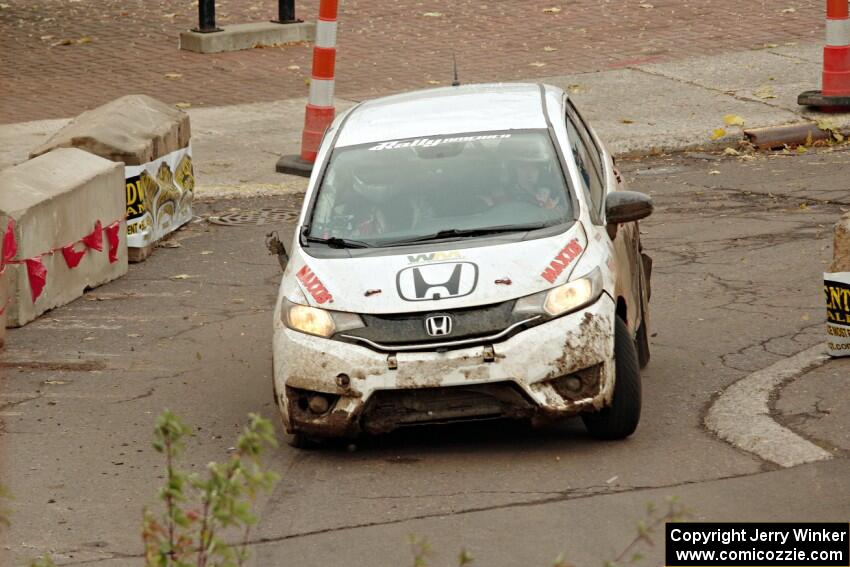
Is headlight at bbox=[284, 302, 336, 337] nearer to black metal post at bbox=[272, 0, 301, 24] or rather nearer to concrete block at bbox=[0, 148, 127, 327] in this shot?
concrete block at bbox=[0, 148, 127, 327]

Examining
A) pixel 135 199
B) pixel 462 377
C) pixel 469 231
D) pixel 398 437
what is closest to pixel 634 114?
pixel 135 199

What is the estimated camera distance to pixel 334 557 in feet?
19.8

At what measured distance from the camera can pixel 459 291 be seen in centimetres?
707

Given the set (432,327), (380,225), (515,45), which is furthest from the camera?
(515,45)

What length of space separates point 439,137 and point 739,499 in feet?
8.72

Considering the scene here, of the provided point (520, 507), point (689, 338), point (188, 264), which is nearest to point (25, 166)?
point (188, 264)

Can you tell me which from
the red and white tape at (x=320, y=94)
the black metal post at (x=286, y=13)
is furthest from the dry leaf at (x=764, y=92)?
the black metal post at (x=286, y=13)

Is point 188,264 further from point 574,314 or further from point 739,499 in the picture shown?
point 739,499

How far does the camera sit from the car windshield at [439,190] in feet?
25.2

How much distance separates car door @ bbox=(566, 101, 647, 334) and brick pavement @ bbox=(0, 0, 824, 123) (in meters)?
7.64

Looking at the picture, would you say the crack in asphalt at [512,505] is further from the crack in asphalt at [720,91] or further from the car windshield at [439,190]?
the crack in asphalt at [720,91]

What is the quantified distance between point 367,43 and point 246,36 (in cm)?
145

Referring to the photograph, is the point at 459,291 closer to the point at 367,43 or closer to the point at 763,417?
the point at 763,417

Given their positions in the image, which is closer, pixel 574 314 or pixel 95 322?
pixel 574 314
